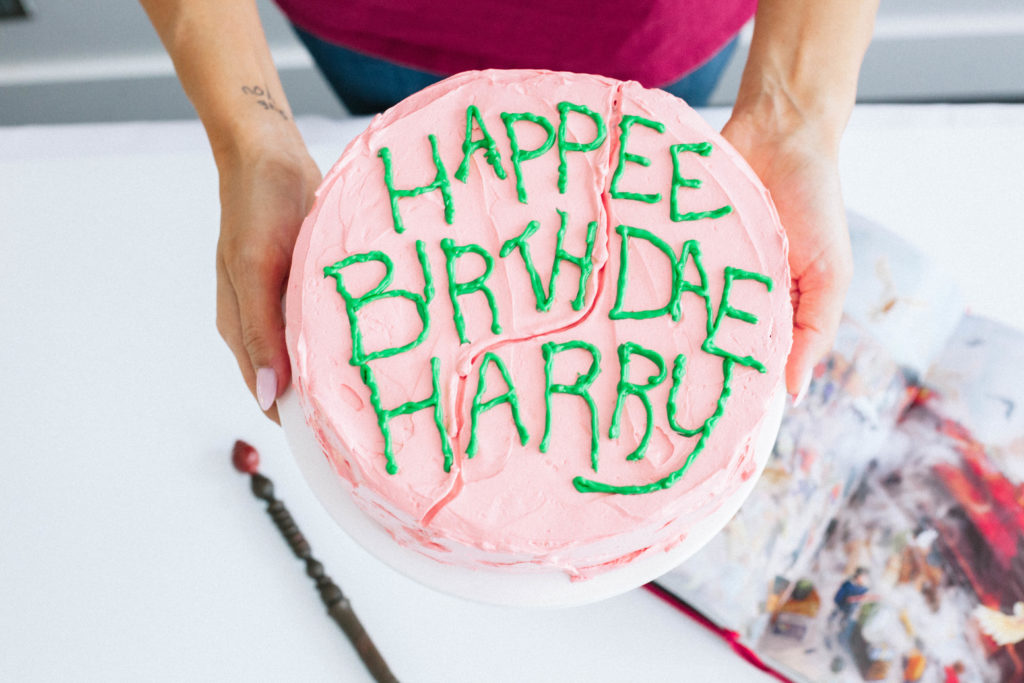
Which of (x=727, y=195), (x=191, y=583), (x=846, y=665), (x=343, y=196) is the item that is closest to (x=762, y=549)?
(x=846, y=665)

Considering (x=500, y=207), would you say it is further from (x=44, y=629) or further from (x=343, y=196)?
(x=44, y=629)

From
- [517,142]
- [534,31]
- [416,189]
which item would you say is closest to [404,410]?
[416,189]

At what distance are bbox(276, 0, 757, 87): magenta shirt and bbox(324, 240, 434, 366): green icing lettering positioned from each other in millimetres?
704

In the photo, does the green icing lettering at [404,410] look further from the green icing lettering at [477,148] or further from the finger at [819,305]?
the finger at [819,305]

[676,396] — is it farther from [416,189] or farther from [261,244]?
[261,244]

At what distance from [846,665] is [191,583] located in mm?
1325

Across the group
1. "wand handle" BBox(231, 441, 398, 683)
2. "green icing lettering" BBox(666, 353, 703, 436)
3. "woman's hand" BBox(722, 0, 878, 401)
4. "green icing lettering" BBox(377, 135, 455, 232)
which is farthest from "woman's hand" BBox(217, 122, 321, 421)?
"woman's hand" BBox(722, 0, 878, 401)

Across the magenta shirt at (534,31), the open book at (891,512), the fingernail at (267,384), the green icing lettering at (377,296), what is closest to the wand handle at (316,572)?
the fingernail at (267,384)

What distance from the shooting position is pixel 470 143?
1126 mm

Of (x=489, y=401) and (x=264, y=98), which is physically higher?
(x=264, y=98)

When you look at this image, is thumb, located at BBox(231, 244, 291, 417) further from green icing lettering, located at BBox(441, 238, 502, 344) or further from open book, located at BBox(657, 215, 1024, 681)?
open book, located at BBox(657, 215, 1024, 681)

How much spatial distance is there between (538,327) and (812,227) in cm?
57

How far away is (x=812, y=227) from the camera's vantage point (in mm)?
1275

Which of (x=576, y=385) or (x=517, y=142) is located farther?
(x=517, y=142)
